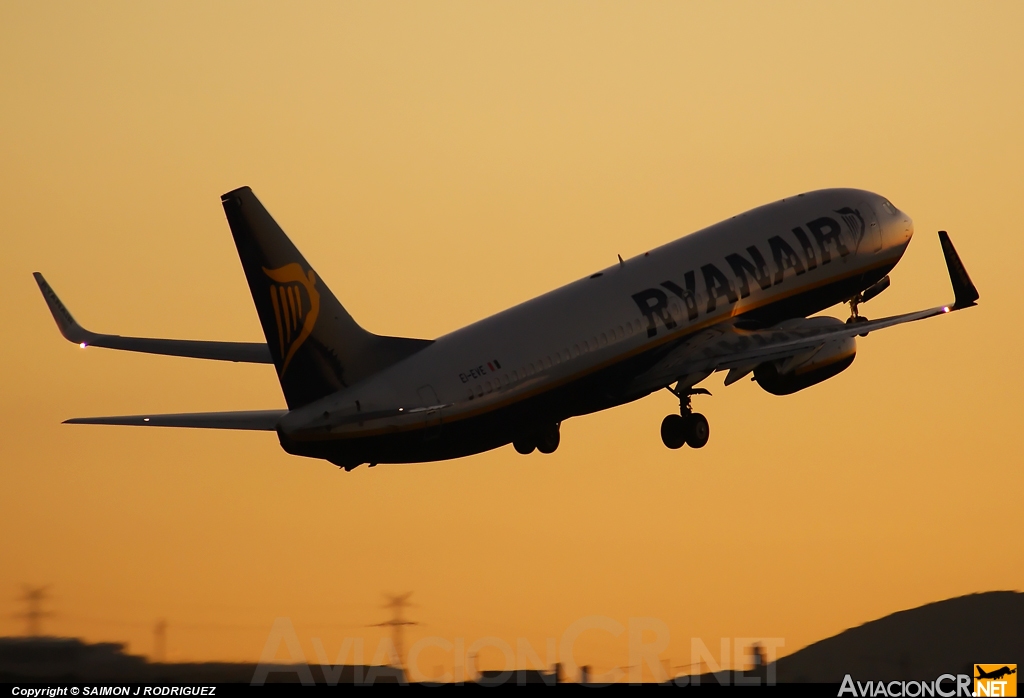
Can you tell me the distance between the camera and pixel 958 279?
5791cm

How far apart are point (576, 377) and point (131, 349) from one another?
49.3 ft

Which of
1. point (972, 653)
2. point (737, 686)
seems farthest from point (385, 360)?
point (972, 653)

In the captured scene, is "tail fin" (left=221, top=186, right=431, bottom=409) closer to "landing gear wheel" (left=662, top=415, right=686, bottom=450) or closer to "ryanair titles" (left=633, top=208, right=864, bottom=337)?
"ryanair titles" (left=633, top=208, right=864, bottom=337)

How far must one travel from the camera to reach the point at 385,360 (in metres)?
50.6

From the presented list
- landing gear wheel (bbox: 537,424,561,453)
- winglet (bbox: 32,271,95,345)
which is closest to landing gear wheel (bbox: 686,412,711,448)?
landing gear wheel (bbox: 537,424,561,453)

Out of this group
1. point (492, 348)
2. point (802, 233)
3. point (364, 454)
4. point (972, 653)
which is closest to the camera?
point (364, 454)

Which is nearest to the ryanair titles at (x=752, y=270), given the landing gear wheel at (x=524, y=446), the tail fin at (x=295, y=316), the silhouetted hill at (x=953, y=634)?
the landing gear wheel at (x=524, y=446)

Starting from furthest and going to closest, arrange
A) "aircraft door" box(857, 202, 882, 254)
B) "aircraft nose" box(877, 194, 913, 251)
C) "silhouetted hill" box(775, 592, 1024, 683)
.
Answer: "silhouetted hill" box(775, 592, 1024, 683) < "aircraft nose" box(877, 194, 913, 251) < "aircraft door" box(857, 202, 882, 254)

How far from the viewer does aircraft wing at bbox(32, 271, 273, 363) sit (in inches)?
2349

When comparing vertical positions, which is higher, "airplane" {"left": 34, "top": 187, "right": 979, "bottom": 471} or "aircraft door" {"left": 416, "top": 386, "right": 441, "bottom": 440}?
"airplane" {"left": 34, "top": 187, "right": 979, "bottom": 471}

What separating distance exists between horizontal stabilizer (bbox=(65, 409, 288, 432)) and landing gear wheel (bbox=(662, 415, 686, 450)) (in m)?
15.2

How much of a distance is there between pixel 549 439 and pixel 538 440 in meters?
0.36

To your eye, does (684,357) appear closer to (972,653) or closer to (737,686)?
(737,686)

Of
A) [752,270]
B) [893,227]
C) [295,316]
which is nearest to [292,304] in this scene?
[295,316]
